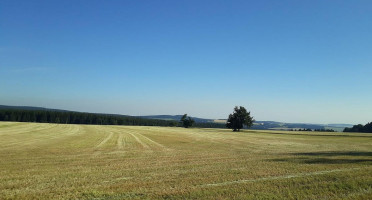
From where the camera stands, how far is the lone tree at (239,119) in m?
95.0

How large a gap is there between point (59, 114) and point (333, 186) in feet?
579

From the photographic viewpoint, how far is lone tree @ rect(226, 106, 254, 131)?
95.0m

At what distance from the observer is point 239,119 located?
9538 cm

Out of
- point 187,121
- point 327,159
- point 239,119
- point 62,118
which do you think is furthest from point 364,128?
point 62,118

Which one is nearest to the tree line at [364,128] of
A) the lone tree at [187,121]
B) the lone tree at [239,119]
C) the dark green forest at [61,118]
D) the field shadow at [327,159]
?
the lone tree at [239,119]

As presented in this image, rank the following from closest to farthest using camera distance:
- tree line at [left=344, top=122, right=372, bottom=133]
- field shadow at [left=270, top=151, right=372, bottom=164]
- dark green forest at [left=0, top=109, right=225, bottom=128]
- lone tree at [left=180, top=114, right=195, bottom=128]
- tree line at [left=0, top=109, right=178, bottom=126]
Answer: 1. field shadow at [left=270, top=151, right=372, bottom=164]
2. tree line at [left=344, top=122, right=372, bottom=133]
3. lone tree at [left=180, top=114, right=195, bottom=128]
4. tree line at [left=0, top=109, right=178, bottom=126]
5. dark green forest at [left=0, top=109, right=225, bottom=128]

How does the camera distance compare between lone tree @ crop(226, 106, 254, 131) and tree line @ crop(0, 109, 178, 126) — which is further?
tree line @ crop(0, 109, 178, 126)

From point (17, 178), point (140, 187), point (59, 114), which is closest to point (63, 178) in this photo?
point (17, 178)

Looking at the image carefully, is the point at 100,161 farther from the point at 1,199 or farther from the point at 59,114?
the point at 59,114

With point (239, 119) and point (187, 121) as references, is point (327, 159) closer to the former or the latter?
point (239, 119)

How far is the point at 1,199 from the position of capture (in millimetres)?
9391

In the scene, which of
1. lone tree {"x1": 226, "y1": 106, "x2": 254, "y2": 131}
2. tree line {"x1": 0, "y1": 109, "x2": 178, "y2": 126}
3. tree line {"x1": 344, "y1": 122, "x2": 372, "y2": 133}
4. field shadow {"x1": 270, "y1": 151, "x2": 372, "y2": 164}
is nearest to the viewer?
field shadow {"x1": 270, "y1": 151, "x2": 372, "y2": 164}

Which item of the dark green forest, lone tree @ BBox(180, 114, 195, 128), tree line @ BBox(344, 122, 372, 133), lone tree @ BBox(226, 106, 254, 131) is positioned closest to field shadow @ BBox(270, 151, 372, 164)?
lone tree @ BBox(226, 106, 254, 131)

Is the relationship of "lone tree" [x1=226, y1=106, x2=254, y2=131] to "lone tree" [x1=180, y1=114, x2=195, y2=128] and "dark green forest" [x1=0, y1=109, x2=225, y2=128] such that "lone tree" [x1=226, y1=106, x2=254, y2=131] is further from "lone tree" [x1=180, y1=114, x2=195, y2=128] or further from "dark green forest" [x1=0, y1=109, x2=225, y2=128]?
"dark green forest" [x1=0, y1=109, x2=225, y2=128]
